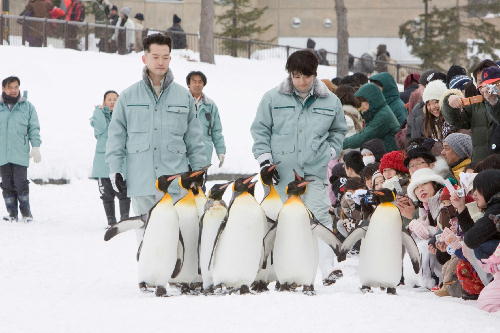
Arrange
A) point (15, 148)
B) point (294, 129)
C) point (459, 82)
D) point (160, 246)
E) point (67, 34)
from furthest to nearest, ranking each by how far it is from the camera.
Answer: point (67, 34) < point (15, 148) < point (459, 82) < point (294, 129) < point (160, 246)

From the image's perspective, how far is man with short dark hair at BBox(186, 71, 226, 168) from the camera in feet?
43.5

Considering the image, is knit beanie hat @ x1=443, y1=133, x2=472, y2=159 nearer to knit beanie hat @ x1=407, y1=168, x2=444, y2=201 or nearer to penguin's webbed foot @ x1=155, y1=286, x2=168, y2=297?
knit beanie hat @ x1=407, y1=168, x2=444, y2=201

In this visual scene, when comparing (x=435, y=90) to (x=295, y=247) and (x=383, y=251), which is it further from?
(x=295, y=247)

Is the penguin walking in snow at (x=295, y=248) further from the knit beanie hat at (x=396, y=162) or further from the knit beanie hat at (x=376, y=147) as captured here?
the knit beanie hat at (x=376, y=147)

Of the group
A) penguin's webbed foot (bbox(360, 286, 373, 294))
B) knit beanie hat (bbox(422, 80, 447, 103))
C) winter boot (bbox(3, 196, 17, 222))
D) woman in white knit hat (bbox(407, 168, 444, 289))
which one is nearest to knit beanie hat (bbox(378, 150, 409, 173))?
knit beanie hat (bbox(422, 80, 447, 103))

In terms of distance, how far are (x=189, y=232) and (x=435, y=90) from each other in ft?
13.0

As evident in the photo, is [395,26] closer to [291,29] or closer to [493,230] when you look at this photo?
[291,29]

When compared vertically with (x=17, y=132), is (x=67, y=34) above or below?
above

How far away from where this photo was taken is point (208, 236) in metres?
7.80

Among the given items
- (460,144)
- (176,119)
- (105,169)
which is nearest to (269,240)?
(176,119)

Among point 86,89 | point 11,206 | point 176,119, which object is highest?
point 86,89

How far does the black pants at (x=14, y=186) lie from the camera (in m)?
14.7

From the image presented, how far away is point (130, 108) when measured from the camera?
8500 millimetres

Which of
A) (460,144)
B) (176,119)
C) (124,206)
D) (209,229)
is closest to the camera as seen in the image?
(209,229)
